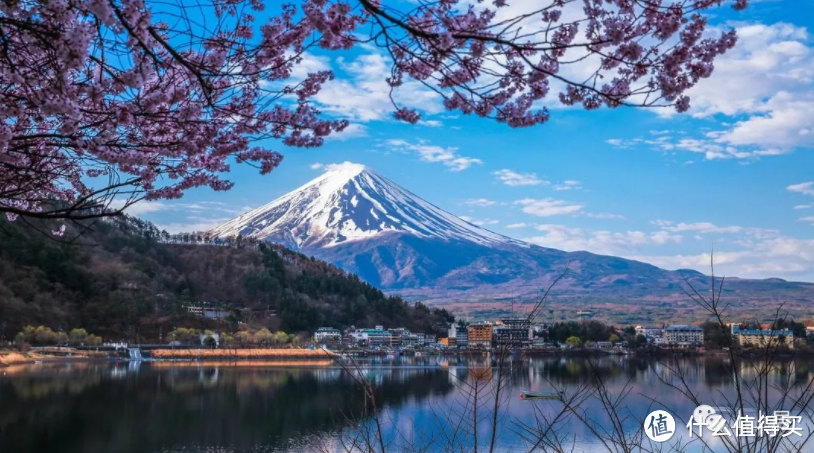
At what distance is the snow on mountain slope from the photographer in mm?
129250

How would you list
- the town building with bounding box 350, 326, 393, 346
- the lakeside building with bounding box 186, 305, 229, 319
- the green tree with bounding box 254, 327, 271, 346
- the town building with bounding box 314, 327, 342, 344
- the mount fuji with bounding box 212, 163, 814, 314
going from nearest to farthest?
1. the green tree with bounding box 254, 327, 271, 346
2. the town building with bounding box 314, 327, 342, 344
3. the lakeside building with bounding box 186, 305, 229, 319
4. the town building with bounding box 350, 326, 393, 346
5. the mount fuji with bounding box 212, 163, 814, 314

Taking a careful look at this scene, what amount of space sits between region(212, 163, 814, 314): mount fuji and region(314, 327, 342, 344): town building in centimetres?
6032

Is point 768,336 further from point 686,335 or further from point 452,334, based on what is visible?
point 452,334

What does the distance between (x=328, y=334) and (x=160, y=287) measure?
469 inches

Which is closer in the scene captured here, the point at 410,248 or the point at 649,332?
the point at 649,332

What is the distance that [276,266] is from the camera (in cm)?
6141

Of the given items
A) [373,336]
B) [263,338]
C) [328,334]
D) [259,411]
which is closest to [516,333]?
[259,411]

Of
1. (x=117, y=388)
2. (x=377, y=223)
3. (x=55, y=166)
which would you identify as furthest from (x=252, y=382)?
(x=377, y=223)

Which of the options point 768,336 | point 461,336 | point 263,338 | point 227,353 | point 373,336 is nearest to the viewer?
point 768,336

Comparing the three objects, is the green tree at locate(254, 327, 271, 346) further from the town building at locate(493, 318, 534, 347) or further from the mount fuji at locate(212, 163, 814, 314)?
the mount fuji at locate(212, 163, 814, 314)

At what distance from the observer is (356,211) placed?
134125 mm

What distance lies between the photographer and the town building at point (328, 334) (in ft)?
157

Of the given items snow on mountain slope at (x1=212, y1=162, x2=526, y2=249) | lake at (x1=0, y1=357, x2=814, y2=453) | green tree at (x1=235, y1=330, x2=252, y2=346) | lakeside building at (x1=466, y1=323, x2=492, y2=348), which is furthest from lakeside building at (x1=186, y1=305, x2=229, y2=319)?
snow on mountain slope at (x1=212, y1=162, x2=526, y2=249)

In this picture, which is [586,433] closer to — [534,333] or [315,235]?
[534,333]
